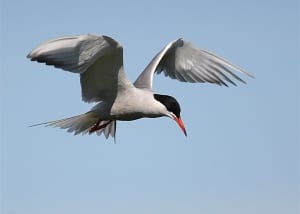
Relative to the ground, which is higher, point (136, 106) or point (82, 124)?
point (136, 106)

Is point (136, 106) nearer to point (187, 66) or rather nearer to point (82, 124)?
point (82, 124)

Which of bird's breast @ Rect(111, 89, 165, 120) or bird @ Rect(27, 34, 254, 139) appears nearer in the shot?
bird @ Rect(27, 34, 254, 139)

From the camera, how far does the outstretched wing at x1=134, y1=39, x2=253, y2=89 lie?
11.7 m

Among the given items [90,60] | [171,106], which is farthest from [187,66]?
[90,60]

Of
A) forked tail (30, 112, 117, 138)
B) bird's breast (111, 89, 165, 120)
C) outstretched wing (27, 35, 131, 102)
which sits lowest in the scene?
forked tail (30, 112, 117, 138)

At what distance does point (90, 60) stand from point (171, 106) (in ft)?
4.86

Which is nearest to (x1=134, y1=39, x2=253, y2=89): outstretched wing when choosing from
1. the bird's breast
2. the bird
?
the bird

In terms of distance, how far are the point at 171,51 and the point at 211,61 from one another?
29.9 inches

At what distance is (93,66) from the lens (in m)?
10.5

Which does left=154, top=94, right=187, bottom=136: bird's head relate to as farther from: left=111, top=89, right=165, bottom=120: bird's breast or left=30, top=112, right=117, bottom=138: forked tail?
left=30, top=112, right=117, bottom=138: forked tail

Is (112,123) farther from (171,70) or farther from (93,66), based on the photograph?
(93,66)

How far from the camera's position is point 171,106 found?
35.3ft

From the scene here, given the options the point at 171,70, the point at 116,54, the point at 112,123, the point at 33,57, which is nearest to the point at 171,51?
the point at 171,70

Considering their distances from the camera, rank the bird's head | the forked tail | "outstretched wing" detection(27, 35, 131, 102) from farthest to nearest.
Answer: the forked tail, the bird's head, "outstretched wing" detection(27, 35, 131, 102)
